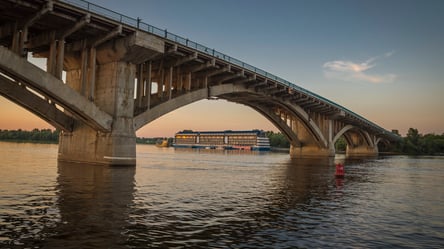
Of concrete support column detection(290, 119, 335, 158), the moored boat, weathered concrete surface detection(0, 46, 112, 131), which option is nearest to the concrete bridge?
weathered concrete surface detection(0, 46, 112, 131)

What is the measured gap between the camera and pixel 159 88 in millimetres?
45281

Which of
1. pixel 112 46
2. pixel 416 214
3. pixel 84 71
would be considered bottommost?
pixel 416 214

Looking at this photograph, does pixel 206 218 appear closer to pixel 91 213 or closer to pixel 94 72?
pixel 91 213

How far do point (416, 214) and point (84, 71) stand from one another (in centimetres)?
3091

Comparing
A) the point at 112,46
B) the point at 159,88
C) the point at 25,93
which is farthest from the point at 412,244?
the point at 159,88

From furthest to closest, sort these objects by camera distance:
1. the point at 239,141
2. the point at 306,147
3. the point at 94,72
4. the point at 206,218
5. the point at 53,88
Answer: the point at 239,141 → the point at 306,147 → the point at 94,72 → the point at 53,88 → the point at 206,218

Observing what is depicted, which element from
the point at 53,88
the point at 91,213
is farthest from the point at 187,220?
the point at 53,88

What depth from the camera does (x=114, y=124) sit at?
35250mm

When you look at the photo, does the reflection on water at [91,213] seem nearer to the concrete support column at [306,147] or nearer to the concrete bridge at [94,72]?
the concrete bridge at [94,72]

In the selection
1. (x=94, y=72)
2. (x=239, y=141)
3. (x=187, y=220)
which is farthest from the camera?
(x=239, y=141)

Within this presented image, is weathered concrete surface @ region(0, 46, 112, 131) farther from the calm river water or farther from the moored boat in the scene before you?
the moored boat

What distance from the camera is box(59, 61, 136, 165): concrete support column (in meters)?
35.3

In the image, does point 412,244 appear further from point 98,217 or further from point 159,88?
point 159,88

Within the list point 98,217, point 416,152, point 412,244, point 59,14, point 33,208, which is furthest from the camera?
point 416,152
